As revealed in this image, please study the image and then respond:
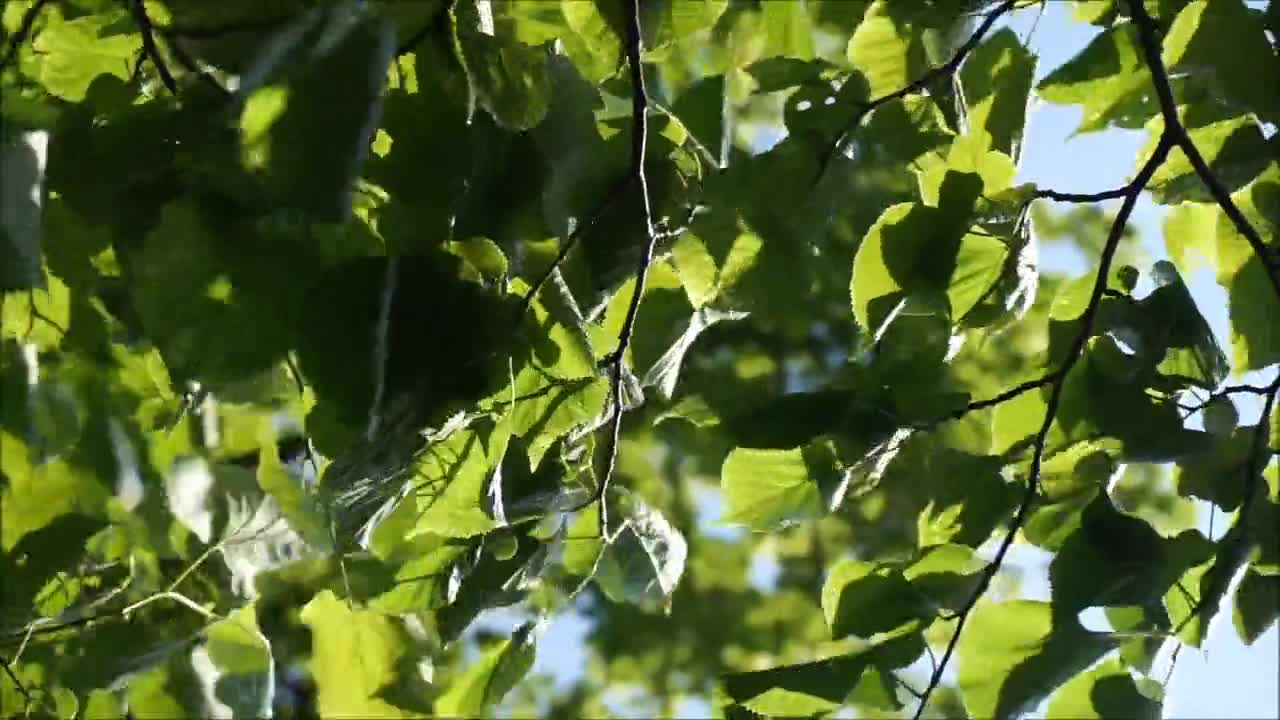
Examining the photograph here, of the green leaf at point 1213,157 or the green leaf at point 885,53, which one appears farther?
the green leaf at point 885,53

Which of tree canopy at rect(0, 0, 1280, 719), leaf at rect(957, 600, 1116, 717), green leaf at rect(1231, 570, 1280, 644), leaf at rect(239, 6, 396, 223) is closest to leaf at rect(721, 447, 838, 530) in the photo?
tree canopy at rect(0, 0, 1280, 719)

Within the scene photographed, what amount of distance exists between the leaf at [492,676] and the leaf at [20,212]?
2.08 ft

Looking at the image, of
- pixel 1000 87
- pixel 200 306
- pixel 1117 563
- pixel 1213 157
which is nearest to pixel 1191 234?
pixel 1213 157

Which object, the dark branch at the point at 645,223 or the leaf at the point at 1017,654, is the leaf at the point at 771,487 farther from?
the leaf at the point at 1017,654

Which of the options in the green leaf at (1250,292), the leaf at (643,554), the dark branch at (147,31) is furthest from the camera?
the leaf at (643,554)

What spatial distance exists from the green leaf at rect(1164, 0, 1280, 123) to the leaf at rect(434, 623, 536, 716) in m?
0.72

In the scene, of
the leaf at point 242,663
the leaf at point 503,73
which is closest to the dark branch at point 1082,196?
the leaf at point 503,73

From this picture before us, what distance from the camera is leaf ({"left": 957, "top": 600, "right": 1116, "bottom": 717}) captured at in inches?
31.9

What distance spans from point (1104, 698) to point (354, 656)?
30.2 inches

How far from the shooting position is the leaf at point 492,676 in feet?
3.70

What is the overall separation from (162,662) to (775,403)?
71 cm

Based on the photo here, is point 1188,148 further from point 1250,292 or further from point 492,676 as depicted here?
point 492,676

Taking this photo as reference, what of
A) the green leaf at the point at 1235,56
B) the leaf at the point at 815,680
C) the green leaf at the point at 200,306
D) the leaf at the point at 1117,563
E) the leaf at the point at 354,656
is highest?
the green leaf at the point at 1235,56

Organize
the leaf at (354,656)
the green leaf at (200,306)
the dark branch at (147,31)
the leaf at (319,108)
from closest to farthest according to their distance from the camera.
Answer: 1. the leaf at (319,108)
2. the green leaf at (200,306)
3. the dark branch at (147,31)
4. the leaf at (354,656)
